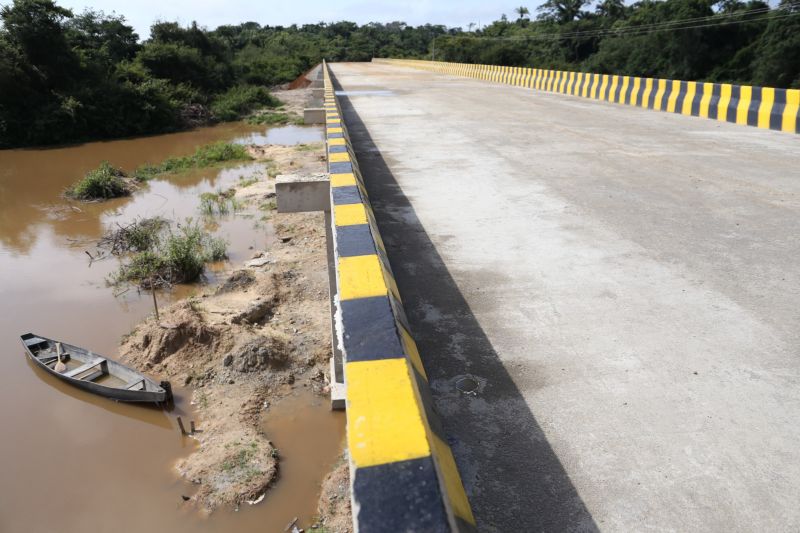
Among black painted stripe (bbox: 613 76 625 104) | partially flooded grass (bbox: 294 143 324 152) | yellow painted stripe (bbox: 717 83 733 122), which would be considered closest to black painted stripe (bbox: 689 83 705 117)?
yellow painted stripe (bbox: 717 83 733 122)

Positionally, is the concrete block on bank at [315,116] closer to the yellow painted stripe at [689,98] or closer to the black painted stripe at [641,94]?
the yellow painted stripe at [689,98]

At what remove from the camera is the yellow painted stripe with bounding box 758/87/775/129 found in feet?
35.1

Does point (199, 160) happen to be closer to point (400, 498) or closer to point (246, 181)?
point (246, 181)

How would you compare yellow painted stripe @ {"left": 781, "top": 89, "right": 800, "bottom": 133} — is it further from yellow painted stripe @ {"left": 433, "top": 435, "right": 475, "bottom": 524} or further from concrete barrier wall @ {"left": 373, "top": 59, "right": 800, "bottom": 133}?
yellow painted stripe @ {"left": 433, "top": 435, "right": 475, "bottom": 524}

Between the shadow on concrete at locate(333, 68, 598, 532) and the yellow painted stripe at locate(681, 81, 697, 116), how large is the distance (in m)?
10.7

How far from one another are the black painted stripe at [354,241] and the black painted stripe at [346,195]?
2.17 feet

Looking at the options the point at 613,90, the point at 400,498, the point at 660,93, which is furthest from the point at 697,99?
the point at 400,498

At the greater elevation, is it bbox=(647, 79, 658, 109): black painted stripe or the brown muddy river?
bbox=(647, 79, 658, 109): black painted stripe

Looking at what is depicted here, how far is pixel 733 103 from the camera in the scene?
38.2 ft

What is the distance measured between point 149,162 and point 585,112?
1564cm

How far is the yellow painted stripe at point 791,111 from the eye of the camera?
10.1 meters

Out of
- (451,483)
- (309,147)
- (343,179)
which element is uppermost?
(343,179)

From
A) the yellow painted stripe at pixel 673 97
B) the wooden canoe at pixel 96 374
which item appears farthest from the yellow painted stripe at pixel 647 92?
the wooden canoe at pixel 96 374

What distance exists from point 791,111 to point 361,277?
10426 millimetres
